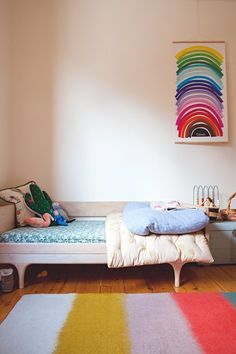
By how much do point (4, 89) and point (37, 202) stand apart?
46.7 inches

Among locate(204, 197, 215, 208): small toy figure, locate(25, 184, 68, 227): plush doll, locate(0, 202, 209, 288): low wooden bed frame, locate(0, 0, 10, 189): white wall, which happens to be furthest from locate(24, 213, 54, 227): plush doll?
locate(204, 197, 215, 208): small toy figure

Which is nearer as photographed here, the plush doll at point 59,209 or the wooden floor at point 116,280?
the wooden floor at point 116,280

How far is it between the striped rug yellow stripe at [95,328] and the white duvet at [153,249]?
0.95ft

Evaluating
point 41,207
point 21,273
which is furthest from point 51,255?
point 41,207

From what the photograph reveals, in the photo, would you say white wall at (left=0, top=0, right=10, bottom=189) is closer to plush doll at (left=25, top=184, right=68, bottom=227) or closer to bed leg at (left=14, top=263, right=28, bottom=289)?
plush doll at (left=25, top=184, right=68, bottom=227)

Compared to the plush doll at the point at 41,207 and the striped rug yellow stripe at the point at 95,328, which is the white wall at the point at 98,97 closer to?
the plush doll at the point at 41,207

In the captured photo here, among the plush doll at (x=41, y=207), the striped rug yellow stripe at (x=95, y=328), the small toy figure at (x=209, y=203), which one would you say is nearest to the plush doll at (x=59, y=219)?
the plush doll at (x=41, y=207)

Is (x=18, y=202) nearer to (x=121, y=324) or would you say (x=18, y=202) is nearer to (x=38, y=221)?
(x=38, y=221)

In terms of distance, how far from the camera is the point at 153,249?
2.19 m

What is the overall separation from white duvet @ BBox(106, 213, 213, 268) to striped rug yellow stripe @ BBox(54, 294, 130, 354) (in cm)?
29

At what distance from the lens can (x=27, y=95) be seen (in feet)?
10.1

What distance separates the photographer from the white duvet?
216 cm

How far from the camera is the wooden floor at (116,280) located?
2217mm

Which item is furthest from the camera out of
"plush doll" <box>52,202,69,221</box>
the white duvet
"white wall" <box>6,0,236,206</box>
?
"white wall" <box>6,0,236,206</box>
